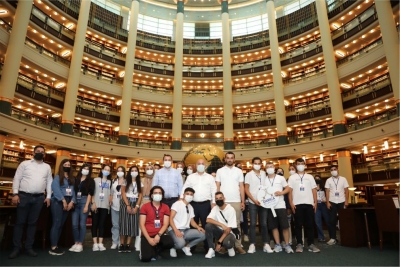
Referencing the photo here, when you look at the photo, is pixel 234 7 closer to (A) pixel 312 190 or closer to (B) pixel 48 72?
(B) pixel 48 72

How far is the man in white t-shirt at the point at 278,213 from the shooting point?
18.6 feet

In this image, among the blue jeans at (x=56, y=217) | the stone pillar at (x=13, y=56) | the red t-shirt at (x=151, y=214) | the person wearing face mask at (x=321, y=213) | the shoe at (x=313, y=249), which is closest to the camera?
the red t-shirt at (x=151, y=214)

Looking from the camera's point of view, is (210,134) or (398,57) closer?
(398,57)

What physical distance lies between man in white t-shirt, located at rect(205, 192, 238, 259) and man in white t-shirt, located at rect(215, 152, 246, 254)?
43 centimetres

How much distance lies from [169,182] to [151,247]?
1804 mm

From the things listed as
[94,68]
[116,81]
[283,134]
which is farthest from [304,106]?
[94,68]

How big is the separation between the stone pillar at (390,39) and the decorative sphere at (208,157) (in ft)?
49.1

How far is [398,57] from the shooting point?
60.4ft

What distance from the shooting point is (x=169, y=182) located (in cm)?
638

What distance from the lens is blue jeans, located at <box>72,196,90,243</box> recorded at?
5730mm

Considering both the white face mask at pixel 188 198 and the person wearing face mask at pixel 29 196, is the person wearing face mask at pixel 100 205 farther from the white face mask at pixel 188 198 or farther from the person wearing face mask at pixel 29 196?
the white face mask at pixel 188 198

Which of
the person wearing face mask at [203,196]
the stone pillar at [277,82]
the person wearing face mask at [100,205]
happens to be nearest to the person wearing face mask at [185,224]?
the person wearing face mask at [203,196]

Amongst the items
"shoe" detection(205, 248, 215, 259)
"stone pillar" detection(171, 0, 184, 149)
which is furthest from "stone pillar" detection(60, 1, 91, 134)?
"shoe" detection(205, 248, 215, 259)

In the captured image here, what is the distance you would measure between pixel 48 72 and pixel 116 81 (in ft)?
22.9
